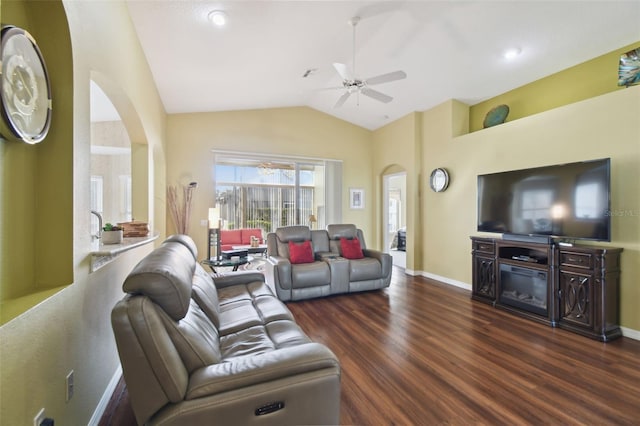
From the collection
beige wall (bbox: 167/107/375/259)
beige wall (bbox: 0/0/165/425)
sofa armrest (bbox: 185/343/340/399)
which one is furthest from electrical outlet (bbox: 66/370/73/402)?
beige wall (bbox: 167/107/375/259)

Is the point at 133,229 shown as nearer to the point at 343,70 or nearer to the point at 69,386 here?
the point at 69,386

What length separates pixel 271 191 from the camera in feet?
21.0

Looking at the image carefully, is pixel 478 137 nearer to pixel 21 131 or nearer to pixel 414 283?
pixel 414 283

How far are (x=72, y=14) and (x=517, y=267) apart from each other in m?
4.65

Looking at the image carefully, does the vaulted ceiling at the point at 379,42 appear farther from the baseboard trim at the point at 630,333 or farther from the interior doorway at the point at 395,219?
the baseboard trim at the point at 630,333

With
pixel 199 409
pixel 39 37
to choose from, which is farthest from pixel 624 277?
pixel 39 37

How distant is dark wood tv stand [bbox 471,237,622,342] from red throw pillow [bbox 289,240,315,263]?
2.49 meters

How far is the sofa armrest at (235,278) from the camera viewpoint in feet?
9.78

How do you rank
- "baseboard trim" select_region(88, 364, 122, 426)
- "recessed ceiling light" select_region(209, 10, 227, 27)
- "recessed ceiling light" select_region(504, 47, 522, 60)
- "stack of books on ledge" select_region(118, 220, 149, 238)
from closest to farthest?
"baseboard trim" select_region(88, 364, 122, 426), "stack of books on ledge" select_region(118, 220, 149, 238), "recessed ceiling light" select_region(209, 10, 227, 27), "recessed ceiling light" select_region(504, 47, 522, 60)

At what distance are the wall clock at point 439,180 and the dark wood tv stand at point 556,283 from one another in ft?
4.40

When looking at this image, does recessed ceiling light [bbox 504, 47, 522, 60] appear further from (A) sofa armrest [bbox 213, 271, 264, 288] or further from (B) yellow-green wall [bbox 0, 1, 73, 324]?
(B) yellow-green wall [bbox 0, 1, 73, 324]

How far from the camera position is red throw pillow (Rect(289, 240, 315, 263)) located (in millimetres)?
4254

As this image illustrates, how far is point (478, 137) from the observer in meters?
4.41

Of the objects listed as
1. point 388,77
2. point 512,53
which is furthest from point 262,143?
point 512,53
